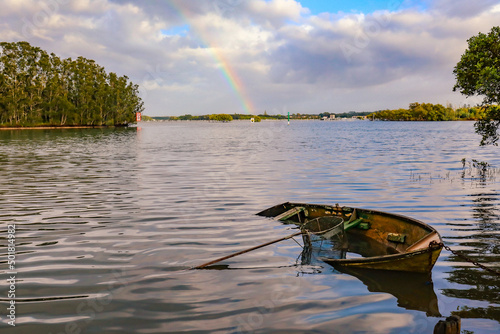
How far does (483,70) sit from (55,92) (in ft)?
480

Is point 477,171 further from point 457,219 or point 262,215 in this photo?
point 262,215

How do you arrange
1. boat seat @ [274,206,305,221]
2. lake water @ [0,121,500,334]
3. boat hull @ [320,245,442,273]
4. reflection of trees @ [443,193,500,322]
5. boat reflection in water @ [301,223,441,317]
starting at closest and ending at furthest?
lake water @ [0,121,500,334]
reflection of trees @ [443,193,500,322]
boat reflection in water @ [301,223,441,317]
boat hull @ [320,245,442,273]
boat seat @ [274,206,305,221]

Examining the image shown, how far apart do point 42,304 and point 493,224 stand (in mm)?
17310

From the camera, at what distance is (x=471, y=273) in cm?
1107

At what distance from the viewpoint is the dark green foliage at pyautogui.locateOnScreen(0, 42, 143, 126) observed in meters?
123

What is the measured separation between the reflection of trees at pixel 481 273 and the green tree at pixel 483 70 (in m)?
8.80

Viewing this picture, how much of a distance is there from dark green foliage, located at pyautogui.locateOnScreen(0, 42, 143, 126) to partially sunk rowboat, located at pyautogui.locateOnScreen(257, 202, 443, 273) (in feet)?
424

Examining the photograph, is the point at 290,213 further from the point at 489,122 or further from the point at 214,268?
the point at 489,122

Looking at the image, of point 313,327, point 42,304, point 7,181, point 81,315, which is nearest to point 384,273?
point 313,327

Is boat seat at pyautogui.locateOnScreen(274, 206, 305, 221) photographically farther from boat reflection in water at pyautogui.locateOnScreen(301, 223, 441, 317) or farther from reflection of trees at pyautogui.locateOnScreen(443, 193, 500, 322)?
reflection of trees at pyautogui.locateOnScreen(443, 193, 500, 322)

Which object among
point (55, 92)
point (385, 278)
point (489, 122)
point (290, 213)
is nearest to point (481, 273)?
point (385, 278)

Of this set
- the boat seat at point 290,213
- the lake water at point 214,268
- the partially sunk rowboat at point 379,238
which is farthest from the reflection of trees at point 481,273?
the boat seat at point 290,213

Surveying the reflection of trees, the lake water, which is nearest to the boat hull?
the lake water

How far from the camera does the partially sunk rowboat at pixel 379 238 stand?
34.1 ft
